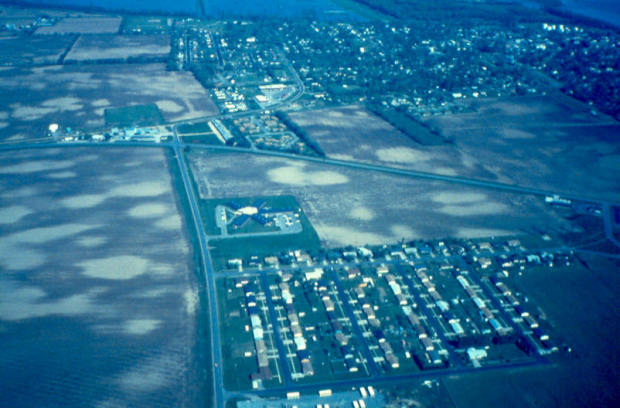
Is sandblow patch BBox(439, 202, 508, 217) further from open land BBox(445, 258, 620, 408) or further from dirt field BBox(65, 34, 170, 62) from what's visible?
dirt field BBox(65, 34, 170, 62)

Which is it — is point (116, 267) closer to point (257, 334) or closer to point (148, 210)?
point (148, 210)

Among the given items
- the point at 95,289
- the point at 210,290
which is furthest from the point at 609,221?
the point at 95,289

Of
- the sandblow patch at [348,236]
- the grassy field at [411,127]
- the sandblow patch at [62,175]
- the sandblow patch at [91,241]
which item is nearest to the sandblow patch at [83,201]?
the sandblow patch at [62,175]

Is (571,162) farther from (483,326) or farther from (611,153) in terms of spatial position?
(483,326)

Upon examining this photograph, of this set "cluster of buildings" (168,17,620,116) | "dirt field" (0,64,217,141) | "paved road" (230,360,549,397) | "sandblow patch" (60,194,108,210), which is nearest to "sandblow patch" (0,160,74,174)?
"sandblow patch" (60,194,108,210)

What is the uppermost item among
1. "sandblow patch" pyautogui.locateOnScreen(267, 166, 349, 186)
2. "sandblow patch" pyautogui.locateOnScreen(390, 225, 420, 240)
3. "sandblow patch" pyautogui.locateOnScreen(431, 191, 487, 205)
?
"sandblow patch" pyautogui.locateOnScreen(267, 166, 349, 186)

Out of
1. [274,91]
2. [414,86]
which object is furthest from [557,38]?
[274,91]
